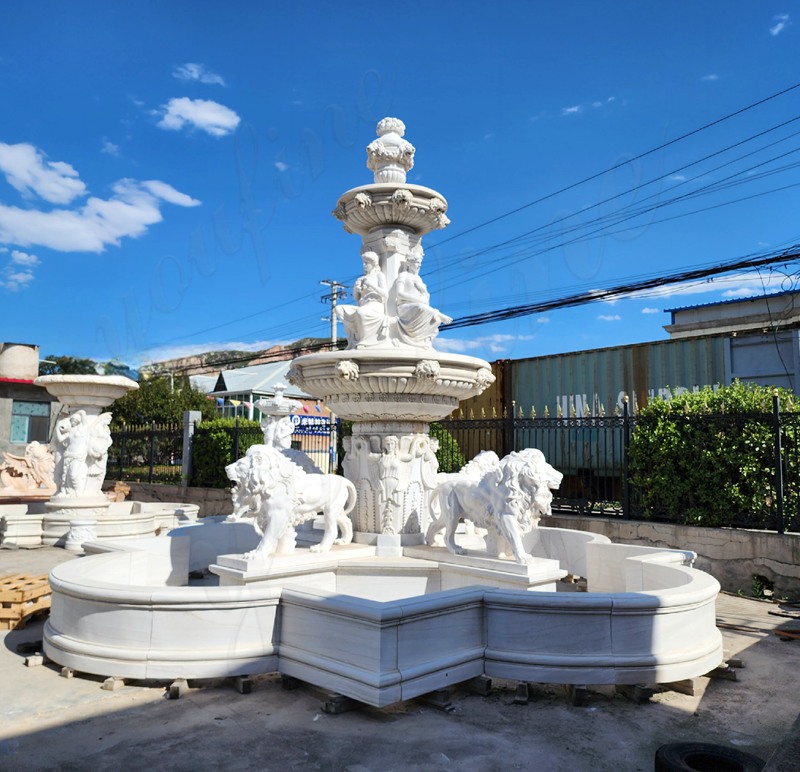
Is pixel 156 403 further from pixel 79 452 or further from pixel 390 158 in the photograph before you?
pixel 390 158

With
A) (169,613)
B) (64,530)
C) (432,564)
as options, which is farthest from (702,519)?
(64,530)

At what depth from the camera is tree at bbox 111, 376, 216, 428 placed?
99.9 feet

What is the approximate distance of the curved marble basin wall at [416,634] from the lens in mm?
3914

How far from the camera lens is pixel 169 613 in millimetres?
4117

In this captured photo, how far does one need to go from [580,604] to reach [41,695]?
3.37 metres

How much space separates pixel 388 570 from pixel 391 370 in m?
1.75

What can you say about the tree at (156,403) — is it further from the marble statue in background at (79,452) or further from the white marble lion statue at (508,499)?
the white marble lion statue at (508,499)

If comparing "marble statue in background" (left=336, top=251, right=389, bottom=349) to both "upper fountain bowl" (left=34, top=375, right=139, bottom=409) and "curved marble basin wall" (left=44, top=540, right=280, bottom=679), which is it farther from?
"upper fountain bowl" (left=34, top=375, right=139, bottom=409)

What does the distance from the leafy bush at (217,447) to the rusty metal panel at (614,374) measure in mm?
6634

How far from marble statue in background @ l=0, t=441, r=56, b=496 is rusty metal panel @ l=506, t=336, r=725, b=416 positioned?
486 inches

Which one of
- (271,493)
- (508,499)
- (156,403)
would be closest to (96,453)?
(271,493)

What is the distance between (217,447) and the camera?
1599cm

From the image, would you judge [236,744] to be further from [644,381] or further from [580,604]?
[644,381]

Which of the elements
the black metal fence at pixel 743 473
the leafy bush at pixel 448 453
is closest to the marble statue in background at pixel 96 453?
the leafy bush at pixel 448 453
